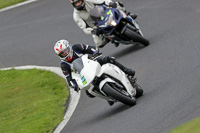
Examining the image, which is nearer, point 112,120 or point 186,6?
point 112,120

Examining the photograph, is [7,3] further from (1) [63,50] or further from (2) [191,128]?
(2) [191,128]

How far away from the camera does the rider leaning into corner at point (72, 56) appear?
37.7ft

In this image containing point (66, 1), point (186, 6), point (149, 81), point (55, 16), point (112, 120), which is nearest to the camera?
point (112, 120)

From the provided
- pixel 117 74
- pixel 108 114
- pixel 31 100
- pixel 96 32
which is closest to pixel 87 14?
pixel 96 32

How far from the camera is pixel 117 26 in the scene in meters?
15.4

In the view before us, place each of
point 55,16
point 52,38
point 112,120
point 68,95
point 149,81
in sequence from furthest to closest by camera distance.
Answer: point 55,16, point 52,38, point 68,95, point 149,81, point 112,120

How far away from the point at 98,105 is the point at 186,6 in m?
6.18

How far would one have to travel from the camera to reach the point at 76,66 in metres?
11.4

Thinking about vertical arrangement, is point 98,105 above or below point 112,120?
below

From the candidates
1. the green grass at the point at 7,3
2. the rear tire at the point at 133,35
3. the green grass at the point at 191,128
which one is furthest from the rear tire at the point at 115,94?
the green grass at the point at 7,3

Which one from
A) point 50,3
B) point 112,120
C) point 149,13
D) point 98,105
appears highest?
point 112,120

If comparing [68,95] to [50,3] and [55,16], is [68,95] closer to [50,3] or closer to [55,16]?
[55,16]

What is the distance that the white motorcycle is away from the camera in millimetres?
11000

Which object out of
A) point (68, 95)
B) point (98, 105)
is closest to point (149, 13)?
point (68, 95)
